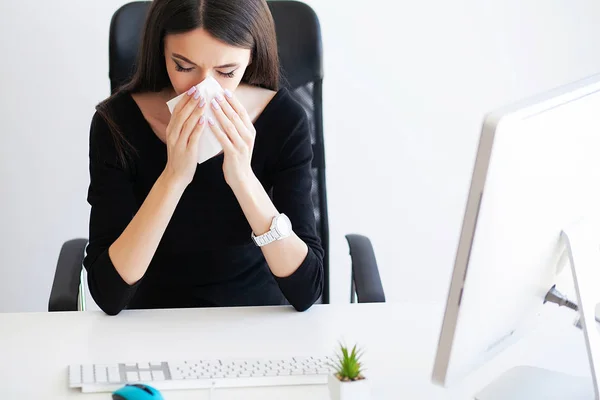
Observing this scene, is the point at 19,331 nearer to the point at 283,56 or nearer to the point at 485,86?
the point at 283,56

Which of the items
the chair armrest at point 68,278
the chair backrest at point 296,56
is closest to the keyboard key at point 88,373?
the chair armrest at point 68,278

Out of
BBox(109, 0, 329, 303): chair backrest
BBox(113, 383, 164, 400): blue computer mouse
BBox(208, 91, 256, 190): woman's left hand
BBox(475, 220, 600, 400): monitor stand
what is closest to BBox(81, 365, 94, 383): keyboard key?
BBox(113, 383, 164, 400): blue computer mouse

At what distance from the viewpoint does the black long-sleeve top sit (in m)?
1.53

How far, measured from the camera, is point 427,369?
124 cm

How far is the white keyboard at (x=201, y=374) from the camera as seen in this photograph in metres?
1.14

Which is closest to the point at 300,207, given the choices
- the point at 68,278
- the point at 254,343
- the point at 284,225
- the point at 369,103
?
the point at 284,225

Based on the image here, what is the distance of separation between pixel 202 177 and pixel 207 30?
0.30 meters

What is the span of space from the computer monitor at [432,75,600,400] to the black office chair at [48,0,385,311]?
2.05ft

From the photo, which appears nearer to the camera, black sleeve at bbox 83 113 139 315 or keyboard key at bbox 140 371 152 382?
keyboard key at bbox 140 371 152 382

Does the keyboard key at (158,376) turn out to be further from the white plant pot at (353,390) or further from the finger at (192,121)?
the finger at (192,121)

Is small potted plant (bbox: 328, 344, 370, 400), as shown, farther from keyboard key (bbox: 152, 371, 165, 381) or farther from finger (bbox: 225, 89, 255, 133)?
finger (bbox: 225, 89, 255, 133)

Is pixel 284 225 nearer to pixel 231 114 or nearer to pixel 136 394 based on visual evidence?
pixel 231 114

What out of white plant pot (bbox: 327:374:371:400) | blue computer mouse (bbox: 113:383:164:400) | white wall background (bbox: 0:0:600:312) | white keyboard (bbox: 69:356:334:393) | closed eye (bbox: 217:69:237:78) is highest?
white wall background (bbox: 0:0:600:312)

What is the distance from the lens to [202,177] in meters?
1.59
